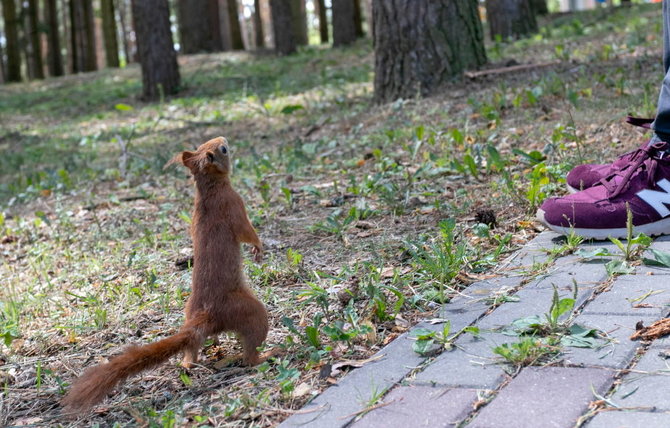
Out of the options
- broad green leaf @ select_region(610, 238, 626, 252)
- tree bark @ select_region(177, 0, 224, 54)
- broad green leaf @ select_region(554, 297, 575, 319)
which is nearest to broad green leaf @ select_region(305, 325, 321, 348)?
broad green leaf @ select_region(554, 297, 575, 319)

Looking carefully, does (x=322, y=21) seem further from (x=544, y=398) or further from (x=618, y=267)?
(x=544, y=398)

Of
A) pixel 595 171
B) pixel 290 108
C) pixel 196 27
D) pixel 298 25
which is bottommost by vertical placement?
pixel 595 171

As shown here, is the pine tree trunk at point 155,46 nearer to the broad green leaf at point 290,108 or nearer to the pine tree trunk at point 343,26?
the broad green leaf at point 290,108

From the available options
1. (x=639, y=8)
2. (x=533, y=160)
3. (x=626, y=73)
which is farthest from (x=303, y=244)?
(x=639, y=8)

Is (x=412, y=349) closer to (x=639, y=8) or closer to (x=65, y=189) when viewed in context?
(x=65, y=189)

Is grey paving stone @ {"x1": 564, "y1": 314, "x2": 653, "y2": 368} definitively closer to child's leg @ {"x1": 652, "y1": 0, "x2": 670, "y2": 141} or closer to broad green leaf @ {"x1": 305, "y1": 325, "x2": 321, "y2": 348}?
broad green leaf @ {"x1": 305, "y1": 325, "x2": 321, "y2": 348}

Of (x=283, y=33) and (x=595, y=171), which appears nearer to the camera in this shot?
(x=595, y=171)

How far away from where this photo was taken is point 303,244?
4.18 metres

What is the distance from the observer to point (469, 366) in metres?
2.43

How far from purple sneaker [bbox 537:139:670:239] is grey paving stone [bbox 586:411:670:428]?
1.57 metres

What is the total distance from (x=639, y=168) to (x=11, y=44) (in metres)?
21.7

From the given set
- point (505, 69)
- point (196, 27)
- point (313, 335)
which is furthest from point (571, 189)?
point (196, 27)

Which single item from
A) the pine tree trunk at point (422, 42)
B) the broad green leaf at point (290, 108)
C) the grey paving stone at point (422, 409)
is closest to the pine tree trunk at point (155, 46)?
the broad green leaf at point (290, 108)

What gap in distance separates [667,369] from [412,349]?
2.60 ft
